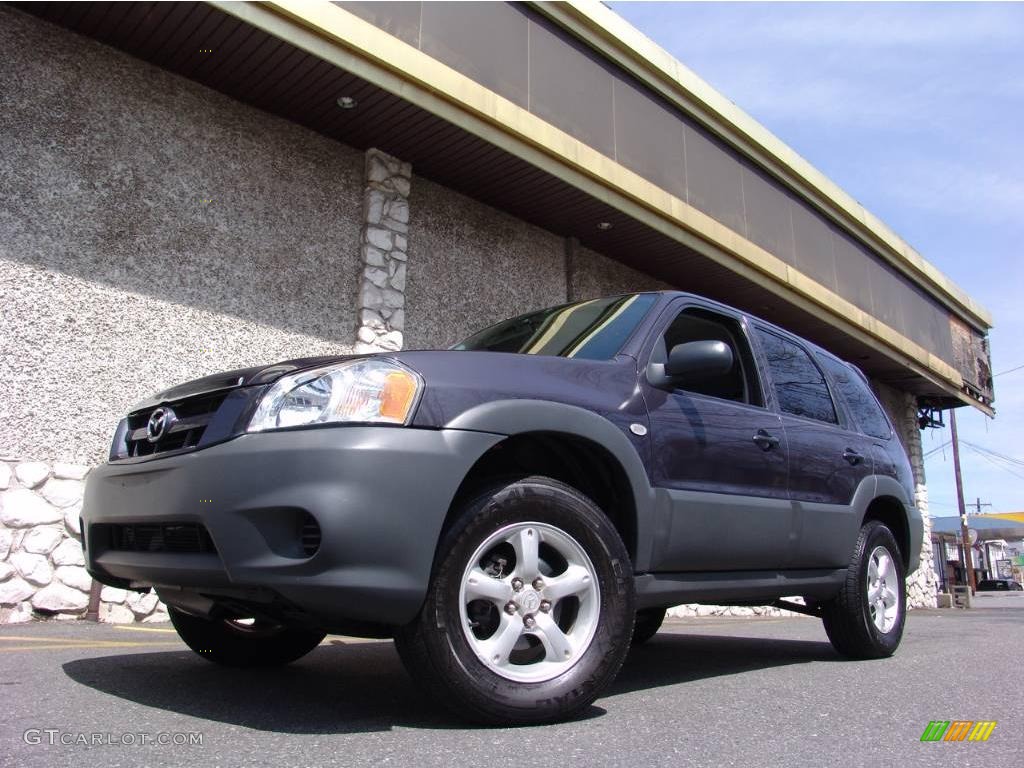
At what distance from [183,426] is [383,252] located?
6.22 meters

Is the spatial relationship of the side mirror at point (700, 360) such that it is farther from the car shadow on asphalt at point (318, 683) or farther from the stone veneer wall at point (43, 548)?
the stone veneer wall at point (43, 548)

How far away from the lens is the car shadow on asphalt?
276 centimetres

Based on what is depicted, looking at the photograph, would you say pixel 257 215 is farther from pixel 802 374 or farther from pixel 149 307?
pixel 802 374

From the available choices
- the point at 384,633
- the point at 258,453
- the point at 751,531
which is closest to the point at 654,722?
the point at 384,633

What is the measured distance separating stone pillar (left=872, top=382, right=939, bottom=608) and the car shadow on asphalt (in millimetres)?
15304

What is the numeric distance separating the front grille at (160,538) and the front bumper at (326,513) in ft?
0.12

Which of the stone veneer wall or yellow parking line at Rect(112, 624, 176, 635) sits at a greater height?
the stone veneer wall

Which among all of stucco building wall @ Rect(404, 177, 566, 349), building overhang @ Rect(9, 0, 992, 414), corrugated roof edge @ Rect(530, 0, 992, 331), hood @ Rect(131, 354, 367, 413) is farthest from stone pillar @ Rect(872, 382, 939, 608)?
hood @ Rect(131, 354, 367, 413)

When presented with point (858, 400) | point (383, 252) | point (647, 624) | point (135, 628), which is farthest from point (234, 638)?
point (383, 252)

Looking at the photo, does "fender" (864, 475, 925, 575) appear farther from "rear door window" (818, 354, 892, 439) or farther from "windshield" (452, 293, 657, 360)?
"windshield" (452, 293, 657, 360)

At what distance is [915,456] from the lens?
63.9 feet

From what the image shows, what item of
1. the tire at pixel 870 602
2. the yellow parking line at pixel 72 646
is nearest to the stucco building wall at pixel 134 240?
the yellow parking line at pixel 72 646

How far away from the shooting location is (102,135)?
716 cm

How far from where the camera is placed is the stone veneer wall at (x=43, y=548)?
6.31 metres
